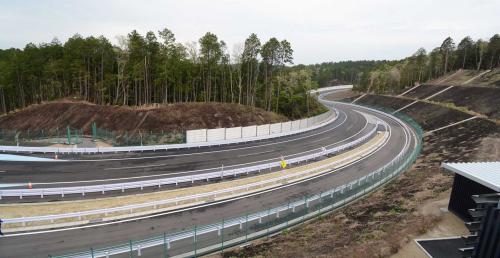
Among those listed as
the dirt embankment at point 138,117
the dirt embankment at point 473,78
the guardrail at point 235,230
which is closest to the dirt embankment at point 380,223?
the guardrail at point 235,230


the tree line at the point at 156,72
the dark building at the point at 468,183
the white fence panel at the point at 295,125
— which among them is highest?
the tree line at the point at 156,72

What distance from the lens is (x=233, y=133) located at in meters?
42.5

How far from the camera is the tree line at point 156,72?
183 ft

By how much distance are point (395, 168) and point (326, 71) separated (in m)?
166

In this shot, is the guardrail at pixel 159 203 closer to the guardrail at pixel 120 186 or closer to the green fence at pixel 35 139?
the guardrail at pixel 120 186

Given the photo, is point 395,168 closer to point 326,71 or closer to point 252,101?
point 252,101

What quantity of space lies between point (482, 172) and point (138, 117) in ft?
153

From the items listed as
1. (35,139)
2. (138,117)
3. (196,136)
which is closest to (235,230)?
(196,136)

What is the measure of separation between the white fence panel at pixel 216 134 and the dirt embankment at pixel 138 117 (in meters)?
8.34

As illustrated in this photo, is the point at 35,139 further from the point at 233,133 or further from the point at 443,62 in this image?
the point at 443,62

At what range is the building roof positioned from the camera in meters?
15.5

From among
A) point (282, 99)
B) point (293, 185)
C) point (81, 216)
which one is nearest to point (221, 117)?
point (282, 99)

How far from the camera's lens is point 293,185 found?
2642 centimetres

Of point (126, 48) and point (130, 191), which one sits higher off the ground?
point (126, 48)
